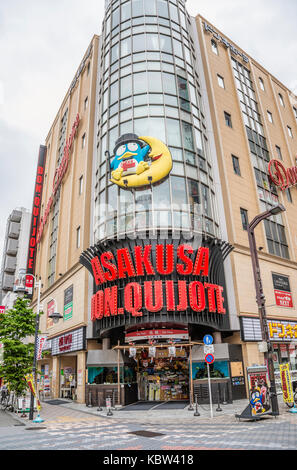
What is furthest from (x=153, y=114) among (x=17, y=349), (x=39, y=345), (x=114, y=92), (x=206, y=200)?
(x=17, y=349)

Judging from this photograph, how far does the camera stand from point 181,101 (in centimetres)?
3222

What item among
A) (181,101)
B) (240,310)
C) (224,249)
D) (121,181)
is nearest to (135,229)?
(121,181)

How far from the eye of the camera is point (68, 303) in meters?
34.0

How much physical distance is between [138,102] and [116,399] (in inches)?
974

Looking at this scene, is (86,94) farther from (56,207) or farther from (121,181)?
(121,181)

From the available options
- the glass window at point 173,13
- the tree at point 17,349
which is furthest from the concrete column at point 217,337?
the glass window at point 173,13

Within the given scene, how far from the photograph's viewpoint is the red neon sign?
23562 mm

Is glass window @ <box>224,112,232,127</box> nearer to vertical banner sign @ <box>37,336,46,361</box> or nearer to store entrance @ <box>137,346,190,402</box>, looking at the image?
store entrance @ <box>137,346,190,402</box>

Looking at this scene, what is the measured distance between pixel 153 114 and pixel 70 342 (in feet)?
71.7

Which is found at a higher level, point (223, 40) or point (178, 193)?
point (223, 40)

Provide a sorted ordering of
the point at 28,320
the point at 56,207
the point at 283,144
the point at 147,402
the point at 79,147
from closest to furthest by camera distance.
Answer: the point at 147,402 < the point at 28,320 < the point at 79,147 < the point at 283,144 < the point at 56,207

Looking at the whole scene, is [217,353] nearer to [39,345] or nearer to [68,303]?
[39,345]

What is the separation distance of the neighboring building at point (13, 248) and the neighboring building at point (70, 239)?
25440 millimetres

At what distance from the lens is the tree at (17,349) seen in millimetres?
25109
